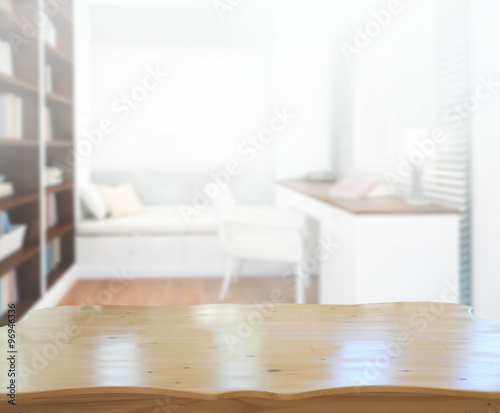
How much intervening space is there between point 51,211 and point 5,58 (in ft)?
→ 4.96

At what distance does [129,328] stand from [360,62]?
383cm

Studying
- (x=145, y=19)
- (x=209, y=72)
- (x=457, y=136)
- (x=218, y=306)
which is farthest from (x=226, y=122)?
(x=218, y=306)

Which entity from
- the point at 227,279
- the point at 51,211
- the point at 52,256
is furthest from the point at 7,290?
the point at 227,279

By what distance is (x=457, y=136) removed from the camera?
9.58ft

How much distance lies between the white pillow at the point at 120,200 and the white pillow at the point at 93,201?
3.6 inches

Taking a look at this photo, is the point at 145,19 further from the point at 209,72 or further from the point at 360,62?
the point at 360,62

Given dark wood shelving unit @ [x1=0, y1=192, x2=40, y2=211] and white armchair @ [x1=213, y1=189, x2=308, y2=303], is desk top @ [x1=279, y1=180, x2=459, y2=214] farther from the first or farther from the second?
dark wood shelving unit @ [x1=0, y1=192, x2=40, y2=211]

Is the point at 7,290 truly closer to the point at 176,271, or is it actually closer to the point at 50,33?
the point at 176,271

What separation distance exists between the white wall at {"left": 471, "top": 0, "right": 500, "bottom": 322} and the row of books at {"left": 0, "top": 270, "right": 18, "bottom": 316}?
2528mm

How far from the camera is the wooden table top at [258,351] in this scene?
1.05 metres

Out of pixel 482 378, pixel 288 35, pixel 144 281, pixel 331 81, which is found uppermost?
pixel 288 35

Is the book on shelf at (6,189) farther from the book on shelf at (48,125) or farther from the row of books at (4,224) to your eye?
the book on shelf at (48,125)

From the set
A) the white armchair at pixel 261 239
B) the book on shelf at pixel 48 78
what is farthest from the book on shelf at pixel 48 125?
the white armchair at pixel 261 239

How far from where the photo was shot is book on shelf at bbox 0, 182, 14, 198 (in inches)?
128
